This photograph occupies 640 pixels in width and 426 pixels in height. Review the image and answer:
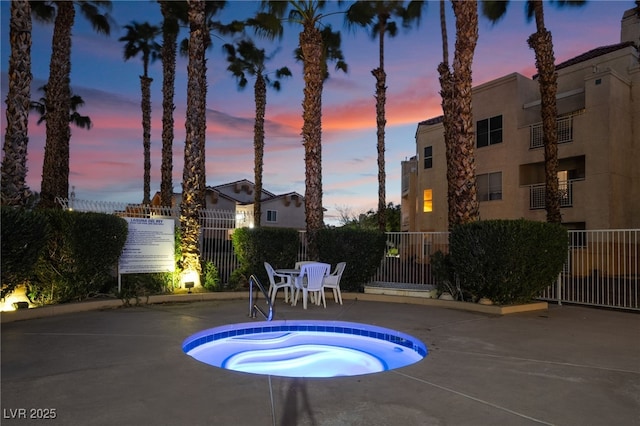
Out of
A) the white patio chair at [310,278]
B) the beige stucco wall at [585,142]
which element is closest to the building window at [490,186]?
the beige stucco wall at [585,142]

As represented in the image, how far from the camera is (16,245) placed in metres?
8.09

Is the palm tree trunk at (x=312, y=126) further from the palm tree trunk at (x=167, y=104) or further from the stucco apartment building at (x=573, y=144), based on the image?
the stucco apartment building at (x=573, y=144)

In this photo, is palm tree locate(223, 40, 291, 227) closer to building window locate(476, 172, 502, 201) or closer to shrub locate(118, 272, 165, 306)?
building window locate(476, 172, 502, 201)

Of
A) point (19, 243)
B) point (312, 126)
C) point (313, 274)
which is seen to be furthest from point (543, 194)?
point (19, 243)

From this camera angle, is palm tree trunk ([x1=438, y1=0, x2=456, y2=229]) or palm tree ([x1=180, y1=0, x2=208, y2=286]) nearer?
palm tree trunk ([x1=438, y1=0, x2=456, y2=229])

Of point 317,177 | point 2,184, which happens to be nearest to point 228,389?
point 2,184

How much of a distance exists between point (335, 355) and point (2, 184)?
27.1ft

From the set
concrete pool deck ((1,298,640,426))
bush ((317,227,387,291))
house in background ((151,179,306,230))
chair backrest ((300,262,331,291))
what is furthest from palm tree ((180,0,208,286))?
house in background ((151,179,306,230))

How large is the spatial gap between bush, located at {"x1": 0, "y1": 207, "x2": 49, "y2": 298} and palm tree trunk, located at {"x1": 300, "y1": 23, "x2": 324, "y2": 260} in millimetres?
7074

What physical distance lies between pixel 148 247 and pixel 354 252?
221 inches

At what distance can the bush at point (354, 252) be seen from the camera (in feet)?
40.7

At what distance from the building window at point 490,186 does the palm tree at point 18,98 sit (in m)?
19.7

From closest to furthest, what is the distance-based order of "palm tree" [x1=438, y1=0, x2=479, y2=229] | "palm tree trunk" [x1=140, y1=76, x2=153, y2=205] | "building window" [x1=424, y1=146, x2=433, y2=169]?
"palm tree" [x1=438, y1=0, x2=479, y2=229] < "building window" [x1=424, y1=146, x2=433, y2=169] < "palm tree trunk" [x1=140, y1=76, x2=153, y2=205]

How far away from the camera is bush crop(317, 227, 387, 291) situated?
40.7 feet
